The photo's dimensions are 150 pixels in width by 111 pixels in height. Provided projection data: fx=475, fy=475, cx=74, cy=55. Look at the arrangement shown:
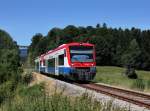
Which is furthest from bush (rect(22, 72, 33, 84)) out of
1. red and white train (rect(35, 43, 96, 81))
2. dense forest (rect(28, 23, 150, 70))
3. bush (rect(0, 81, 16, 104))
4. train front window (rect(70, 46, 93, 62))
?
dense forest (rect(28, 23, 150, 70))

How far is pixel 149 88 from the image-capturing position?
99.1 feet

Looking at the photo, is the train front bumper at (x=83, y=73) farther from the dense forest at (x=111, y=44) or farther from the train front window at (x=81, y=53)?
the dense forest at (x=111, y=44)

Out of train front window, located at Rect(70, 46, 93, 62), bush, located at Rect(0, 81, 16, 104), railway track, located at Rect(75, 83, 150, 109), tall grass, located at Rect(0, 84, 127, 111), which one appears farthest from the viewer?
train front window, located at Rect(70, 46, 93, 62)

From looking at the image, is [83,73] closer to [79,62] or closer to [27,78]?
[79,62]

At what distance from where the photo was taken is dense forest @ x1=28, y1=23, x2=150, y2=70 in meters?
148

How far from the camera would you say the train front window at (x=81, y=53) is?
120 ft

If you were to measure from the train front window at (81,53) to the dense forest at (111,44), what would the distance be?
100 meters

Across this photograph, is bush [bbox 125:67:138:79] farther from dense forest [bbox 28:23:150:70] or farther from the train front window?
the train front window

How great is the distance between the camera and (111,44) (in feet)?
528

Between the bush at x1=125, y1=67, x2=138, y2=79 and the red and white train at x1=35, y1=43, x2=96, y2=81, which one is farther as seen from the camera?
the bush at x1=125, y1=67, x2=138, y2=79

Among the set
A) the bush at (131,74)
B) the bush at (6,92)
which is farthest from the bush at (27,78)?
the bush at (131,74)

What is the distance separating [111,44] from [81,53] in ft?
409

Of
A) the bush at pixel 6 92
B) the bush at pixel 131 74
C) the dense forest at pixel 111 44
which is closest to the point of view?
the bush at pixel 6 92

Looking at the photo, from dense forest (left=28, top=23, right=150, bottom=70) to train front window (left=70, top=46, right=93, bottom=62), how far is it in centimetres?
10005
